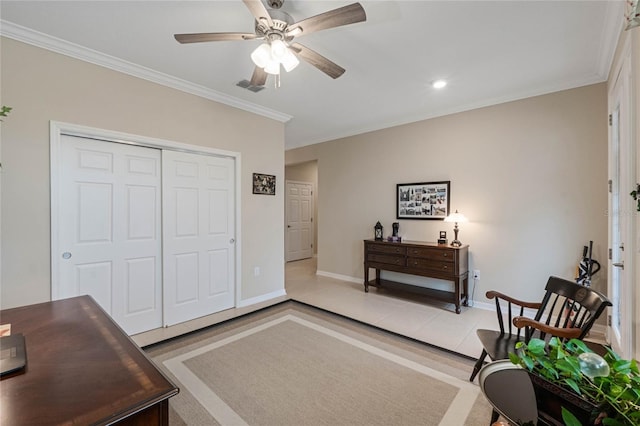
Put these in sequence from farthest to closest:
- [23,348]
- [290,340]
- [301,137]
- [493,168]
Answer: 1. [301,137]
2. [493,168]
3. [290,340]
4. [23,348]

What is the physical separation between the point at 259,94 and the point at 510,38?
8.13 feet

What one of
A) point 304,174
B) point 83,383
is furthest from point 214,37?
point 304,174

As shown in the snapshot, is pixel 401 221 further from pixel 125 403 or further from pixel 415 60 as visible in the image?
pixel 125 403

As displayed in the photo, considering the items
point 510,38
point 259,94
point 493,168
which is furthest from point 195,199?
point 493,168

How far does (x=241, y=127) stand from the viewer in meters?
3.58

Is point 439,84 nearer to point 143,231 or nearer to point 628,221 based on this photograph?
point 628,221

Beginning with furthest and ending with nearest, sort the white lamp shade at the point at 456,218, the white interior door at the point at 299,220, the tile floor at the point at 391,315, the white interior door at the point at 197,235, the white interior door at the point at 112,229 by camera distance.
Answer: the white interior door at the point at 299,220 → the white lamp shade at the point at 456,218 → the white interior door at the point at 197,235 → the tile floor at the point at 391,315 → the white interior door at the point at 112,229

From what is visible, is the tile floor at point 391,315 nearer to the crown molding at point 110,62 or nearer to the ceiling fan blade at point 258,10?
the crown molding at point 110,62

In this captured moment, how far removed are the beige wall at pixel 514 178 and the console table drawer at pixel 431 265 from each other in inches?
19.2

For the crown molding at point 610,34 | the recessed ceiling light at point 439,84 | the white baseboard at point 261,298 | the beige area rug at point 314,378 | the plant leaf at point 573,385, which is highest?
the recessed ceiling light at point 439,84

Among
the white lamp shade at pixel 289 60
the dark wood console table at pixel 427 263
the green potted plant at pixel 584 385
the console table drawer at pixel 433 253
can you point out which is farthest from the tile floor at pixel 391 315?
the white lamp shade at pixel 289 60

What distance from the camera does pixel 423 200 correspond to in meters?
4.02

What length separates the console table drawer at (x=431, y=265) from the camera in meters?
3.38

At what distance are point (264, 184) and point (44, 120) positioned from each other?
2.18 meters
